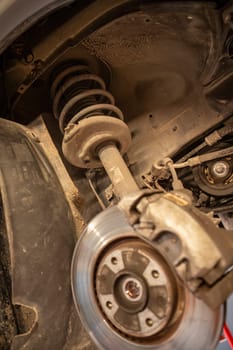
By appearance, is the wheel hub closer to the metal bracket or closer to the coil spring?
the metal bracket

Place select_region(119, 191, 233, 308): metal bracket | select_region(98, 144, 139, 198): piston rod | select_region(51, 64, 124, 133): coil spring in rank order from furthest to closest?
select_region(51, 64, 124, 133): coil spring, select_region(98, 144, 139, 198): piston rod, select_region(119, 191, 233, 308): metal bracket

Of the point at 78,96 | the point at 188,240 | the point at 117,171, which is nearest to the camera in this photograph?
the point at 188,240

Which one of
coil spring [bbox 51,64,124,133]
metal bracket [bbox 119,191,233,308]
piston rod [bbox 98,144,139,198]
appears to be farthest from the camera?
coil spring [bbox 51,64,124,133]

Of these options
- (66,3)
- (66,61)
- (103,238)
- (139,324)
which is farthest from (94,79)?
(139,324)

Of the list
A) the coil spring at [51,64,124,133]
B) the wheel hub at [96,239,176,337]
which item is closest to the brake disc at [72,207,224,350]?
the wheel hub at [96,239,176,337]

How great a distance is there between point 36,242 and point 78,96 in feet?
1.07

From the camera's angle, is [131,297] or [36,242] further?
[36,242]

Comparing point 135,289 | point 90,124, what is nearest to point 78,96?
point 90,124

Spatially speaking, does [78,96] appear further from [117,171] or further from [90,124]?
[117,171]

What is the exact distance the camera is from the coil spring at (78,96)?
81cm

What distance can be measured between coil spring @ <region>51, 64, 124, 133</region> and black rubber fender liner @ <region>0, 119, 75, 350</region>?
131mm

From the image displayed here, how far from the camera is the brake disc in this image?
0.57 m

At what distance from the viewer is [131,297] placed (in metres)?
0.60

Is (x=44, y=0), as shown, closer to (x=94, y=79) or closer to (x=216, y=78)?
(x=94, y=79)
